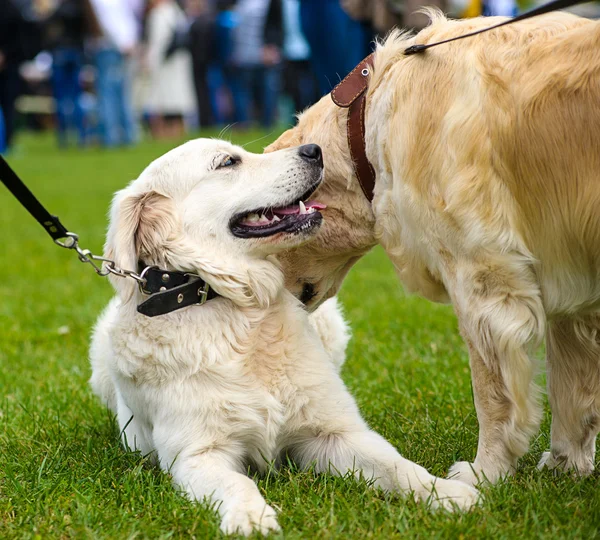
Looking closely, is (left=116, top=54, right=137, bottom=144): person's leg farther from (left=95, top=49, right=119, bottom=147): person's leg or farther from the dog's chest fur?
the dog's chest fur

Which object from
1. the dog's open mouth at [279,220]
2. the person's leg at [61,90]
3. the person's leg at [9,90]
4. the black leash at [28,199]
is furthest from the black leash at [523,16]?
the person's leg at [61,90]

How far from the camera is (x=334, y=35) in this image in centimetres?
721

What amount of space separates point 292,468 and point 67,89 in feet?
61.0

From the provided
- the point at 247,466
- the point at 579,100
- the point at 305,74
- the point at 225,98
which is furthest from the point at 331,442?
the point at 225,98

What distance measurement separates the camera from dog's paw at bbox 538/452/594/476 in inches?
106

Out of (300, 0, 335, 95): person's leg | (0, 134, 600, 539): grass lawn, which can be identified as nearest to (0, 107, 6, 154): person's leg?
(300, 0, 335, 95): person's leg

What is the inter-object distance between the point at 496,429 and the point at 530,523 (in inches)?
13.9

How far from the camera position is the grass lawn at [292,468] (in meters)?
2.30

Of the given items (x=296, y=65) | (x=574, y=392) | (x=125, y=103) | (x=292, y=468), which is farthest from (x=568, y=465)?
(x=125, y=103)

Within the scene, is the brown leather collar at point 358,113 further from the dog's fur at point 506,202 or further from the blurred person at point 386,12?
the blurred person at point 386,12

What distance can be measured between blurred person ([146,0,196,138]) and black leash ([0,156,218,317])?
59.7 feet

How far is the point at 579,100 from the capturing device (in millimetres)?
2285

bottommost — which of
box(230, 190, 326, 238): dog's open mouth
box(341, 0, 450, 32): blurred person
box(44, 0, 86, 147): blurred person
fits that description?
box(44, 0, 86, 147): blurred person

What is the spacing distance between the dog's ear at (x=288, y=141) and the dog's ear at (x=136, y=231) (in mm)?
472
